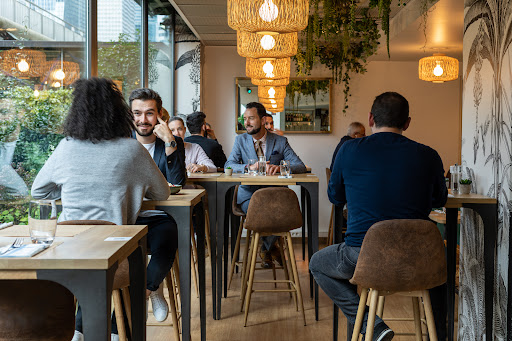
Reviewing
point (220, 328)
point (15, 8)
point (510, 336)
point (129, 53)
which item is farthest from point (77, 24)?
point (510, 336)

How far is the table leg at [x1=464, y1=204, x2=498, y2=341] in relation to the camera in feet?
9.84

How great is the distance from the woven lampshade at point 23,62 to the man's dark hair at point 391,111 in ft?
6.22

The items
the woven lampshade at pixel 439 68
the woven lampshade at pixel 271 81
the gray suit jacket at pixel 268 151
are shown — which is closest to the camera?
the gray suit jacket at pixel 268 151

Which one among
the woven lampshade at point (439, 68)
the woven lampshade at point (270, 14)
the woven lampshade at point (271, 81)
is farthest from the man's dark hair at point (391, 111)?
the woven lampshade at point (439, 68)

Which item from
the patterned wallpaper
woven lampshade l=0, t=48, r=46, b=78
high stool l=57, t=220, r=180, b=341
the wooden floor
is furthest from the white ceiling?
high stool l=57, t=220, r=180, b=341

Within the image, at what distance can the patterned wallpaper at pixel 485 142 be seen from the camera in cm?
290

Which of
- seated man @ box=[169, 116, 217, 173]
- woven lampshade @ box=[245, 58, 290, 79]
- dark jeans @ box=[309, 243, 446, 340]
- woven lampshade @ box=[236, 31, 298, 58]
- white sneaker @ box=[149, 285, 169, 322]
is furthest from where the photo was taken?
seated man @ box=[169, 116, 217, 173]

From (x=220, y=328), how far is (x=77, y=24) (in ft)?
7.91

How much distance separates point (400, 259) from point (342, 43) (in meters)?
4.62

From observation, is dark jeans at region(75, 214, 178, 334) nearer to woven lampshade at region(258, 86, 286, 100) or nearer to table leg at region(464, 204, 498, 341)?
table leg at region(464, 204, 498, 341)

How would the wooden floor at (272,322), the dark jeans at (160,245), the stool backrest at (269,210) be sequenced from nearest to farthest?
the dark jeans at (160,245) → the wooden floor at (272,322) → the stool backrest at (269,210)

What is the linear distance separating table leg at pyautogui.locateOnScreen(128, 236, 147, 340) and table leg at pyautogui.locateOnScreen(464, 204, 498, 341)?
1.85m

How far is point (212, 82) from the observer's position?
27.9 ft

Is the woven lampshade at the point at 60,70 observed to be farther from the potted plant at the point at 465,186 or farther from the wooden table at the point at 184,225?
the potted plant at the point at 465,186
